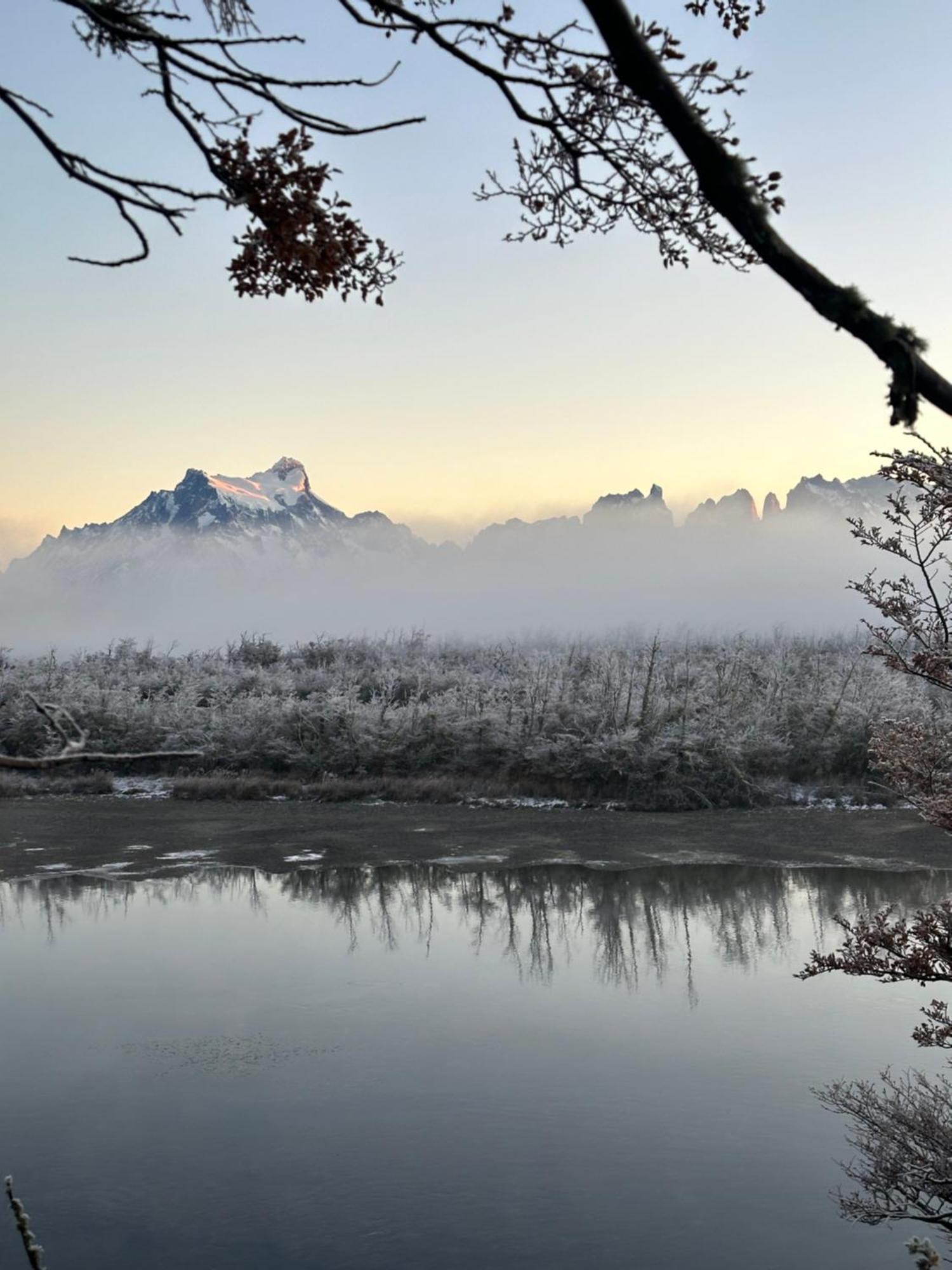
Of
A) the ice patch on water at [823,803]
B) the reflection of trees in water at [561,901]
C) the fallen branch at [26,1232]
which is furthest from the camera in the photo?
the ice patch on water at [823,803]

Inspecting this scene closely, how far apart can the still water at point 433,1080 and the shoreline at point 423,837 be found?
208cm

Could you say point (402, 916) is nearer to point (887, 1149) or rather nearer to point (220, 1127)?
point (220, 1127)

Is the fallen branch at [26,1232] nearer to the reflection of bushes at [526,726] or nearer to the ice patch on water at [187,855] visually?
the ice patch on water at [187,855]

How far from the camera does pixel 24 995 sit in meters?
9.00

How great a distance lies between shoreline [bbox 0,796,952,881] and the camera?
1421cm

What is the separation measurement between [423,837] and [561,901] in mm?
4024

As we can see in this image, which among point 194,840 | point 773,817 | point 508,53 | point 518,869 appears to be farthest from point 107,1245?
point 773,817

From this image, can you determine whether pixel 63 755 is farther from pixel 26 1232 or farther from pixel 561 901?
pixel 561 901

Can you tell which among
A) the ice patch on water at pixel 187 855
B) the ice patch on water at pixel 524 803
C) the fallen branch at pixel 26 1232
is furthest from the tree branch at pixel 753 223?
the ice patch on water at pixel 524 803

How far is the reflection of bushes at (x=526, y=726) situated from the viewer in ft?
63.6

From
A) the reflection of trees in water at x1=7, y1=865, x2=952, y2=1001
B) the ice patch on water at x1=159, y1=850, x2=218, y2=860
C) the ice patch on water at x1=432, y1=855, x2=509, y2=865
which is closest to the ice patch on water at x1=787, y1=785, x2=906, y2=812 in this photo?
the reflection of trees in water at x1=7, y1=865, x2=952, y2=1001

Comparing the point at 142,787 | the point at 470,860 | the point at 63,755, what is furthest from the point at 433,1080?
the point at 142,787

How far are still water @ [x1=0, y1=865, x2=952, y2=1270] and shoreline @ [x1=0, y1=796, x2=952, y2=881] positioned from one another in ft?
6.83

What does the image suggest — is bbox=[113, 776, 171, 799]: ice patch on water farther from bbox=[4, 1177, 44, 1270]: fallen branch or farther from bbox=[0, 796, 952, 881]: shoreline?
bbox=[4, 1177, 44, 1270]: fallen branch
